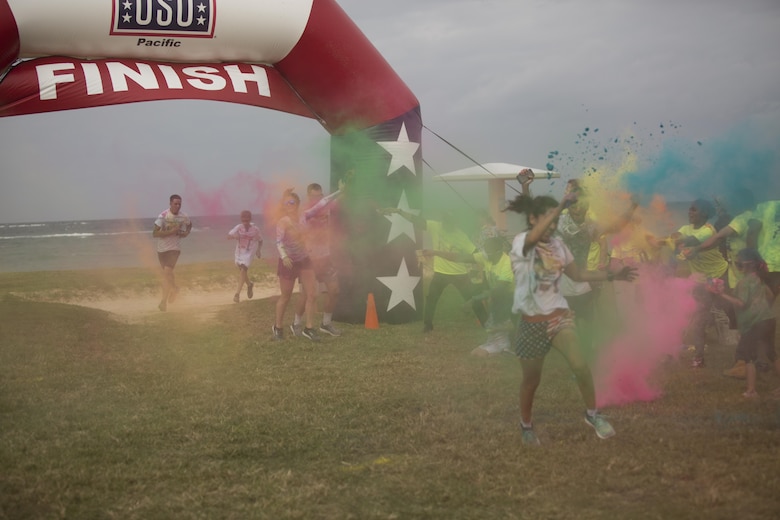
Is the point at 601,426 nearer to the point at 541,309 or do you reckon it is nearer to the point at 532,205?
the point at 541,309

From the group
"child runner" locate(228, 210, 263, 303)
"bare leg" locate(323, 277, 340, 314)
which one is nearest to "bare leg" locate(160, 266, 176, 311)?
"child runner" locate(228, 210, 263, 303)

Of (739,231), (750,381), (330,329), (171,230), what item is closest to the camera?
(750,381)

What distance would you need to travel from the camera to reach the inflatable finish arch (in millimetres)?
7879

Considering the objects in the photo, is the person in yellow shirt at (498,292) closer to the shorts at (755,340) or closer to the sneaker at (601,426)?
the shorts at (755,340)

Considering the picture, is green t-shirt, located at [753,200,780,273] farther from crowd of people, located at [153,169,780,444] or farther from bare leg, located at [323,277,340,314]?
bare leg, located at [323,277,340,314]

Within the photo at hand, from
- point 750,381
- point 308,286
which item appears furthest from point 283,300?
point 750,381

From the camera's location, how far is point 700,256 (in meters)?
7.96

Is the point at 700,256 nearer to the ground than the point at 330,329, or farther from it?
farther from it

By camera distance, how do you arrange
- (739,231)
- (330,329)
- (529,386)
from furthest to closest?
(330,329) → (739,231) → (529,386)

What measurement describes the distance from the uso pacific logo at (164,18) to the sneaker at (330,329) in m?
3.73

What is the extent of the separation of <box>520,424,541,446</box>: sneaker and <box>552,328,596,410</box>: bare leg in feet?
1.37

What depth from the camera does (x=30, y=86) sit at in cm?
776

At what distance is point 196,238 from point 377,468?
1407 inches

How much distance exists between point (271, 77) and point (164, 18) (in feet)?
4.80
